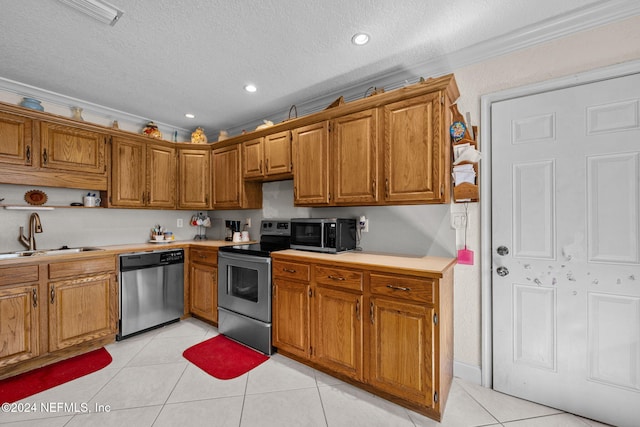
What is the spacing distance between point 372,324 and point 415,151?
1.32 meters

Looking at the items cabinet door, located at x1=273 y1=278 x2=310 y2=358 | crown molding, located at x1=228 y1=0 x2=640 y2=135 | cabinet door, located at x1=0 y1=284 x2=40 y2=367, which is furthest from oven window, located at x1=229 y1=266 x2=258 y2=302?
crown molding, located at x1=228 y1=0 x2=640 y2=135

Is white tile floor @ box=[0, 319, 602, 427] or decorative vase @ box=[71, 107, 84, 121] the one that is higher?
decorative vase @ box=[71, 107, 84, 121]

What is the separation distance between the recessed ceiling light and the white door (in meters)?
1.10

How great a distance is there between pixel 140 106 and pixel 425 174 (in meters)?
3.29

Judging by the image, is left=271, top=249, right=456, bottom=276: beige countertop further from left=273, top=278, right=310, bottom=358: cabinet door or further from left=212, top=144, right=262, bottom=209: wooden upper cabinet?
left=212, top=144, right=262, bottom=209: wooden upper cabinet

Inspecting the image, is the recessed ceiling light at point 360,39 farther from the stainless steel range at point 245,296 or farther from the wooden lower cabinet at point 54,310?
the wooden lower cabinet at point 54,310

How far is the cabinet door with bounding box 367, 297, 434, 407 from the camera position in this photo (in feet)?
5.49

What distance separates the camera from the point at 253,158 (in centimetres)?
314

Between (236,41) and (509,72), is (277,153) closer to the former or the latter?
(236,41)

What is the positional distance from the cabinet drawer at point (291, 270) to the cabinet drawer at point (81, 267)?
1736 millimetres

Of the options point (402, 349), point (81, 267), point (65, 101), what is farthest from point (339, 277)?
point (65, 101)

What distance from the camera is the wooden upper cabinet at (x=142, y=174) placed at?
3.09 metres

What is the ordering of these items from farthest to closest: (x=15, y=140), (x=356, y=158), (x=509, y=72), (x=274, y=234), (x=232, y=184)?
(x=232, y=184) → (x=274, y=234) → (x=15, y=140) → (x=356, y=158) → (x=509, y=72)

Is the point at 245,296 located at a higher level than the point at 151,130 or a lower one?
lower
